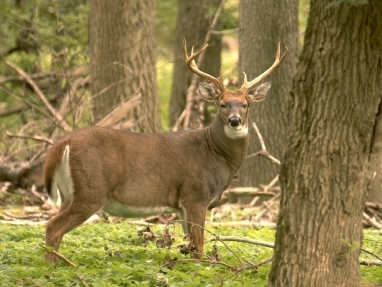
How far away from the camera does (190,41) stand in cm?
1839

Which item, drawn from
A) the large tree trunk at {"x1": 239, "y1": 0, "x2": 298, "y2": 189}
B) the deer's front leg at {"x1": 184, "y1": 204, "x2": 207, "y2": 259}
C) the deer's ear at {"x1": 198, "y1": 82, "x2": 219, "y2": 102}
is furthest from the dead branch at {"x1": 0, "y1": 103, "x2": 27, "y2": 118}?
the deer's front leg at {"x1": 184, "y1": 204, "x2": 207, "y2": 259}

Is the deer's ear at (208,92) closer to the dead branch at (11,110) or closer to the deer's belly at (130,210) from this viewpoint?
the deer's belly at (130,210)

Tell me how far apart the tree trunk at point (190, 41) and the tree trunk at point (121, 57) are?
448 centimetres

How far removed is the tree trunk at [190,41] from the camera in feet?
60.5

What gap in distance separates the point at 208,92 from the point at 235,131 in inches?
23.2

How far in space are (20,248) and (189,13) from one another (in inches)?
426

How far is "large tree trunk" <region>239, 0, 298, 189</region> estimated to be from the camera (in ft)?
Result: 43.7

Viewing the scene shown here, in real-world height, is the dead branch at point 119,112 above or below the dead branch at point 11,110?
above

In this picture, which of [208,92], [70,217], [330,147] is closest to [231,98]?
[208,92]

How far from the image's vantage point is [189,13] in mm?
18578

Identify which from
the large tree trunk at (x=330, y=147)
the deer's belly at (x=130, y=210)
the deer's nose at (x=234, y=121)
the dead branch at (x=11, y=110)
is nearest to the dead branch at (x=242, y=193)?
the deer's nose at (x=234, y=121)

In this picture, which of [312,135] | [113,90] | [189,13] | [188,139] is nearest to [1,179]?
[113,90]

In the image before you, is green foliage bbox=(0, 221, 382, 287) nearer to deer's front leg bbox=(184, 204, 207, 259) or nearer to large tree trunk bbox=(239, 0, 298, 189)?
deer's front leg bbox=(184, 204, 207, 259)

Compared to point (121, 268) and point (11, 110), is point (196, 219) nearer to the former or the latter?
point (121, 268)
